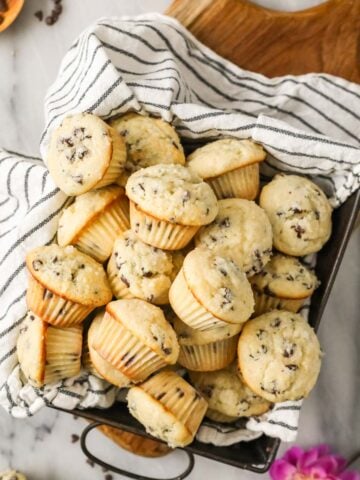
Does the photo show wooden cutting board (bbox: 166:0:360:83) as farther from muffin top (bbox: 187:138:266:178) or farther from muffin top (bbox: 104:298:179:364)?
muffin top (bbox: 104:298:179:364)

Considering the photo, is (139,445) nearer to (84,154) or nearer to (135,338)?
(135,338)

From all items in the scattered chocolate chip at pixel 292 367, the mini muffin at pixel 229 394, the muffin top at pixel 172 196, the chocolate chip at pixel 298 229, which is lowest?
the mini muffin at pixel 229 394

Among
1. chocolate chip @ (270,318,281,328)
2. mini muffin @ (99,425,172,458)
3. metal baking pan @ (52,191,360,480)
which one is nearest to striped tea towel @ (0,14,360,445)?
metal baking pan @ (52,191,360,480)

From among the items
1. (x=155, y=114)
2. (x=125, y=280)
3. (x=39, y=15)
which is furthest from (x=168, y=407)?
(x=39, y=15)

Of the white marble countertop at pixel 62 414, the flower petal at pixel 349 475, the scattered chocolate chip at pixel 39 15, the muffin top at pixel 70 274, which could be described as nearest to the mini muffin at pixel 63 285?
the muffin top at pixel 70 274

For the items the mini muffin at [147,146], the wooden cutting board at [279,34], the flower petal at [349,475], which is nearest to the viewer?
the mini muffin at [147,146]

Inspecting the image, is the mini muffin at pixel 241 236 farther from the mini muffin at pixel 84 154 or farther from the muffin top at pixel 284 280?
the mini muffin at pixel 84 154
